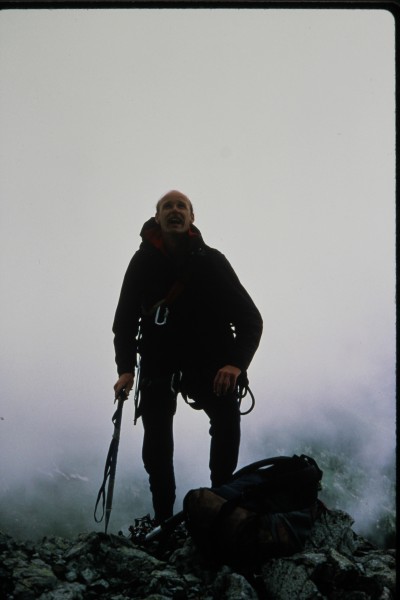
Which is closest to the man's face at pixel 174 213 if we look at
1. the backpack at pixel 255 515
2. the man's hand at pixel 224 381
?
the man's hand at pixel 224 381

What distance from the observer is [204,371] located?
452 cm

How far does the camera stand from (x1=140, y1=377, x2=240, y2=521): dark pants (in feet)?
14.2

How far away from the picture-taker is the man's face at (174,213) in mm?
4809

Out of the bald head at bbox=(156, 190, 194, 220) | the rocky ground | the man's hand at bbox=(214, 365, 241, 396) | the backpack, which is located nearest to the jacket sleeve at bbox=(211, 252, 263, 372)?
the man's hand at bbox=(214, 365, 241, 396)

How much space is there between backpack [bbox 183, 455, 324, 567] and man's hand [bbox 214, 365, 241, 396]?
2.52ft

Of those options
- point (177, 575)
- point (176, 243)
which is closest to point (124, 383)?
point (176, 243)

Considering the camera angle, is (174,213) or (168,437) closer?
(168,437)

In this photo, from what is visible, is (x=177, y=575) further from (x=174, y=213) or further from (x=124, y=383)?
(x=174, y=213)

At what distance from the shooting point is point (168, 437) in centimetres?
443

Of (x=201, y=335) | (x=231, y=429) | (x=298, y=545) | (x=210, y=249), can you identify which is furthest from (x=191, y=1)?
(x=298, y=545)

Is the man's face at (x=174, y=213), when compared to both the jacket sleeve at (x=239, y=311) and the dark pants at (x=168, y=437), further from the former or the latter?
the dark pants at (x=168, y=437)

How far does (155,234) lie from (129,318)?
3.01ft

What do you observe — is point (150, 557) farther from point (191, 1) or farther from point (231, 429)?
point (191, 1)

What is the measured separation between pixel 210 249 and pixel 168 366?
49.5 inches
